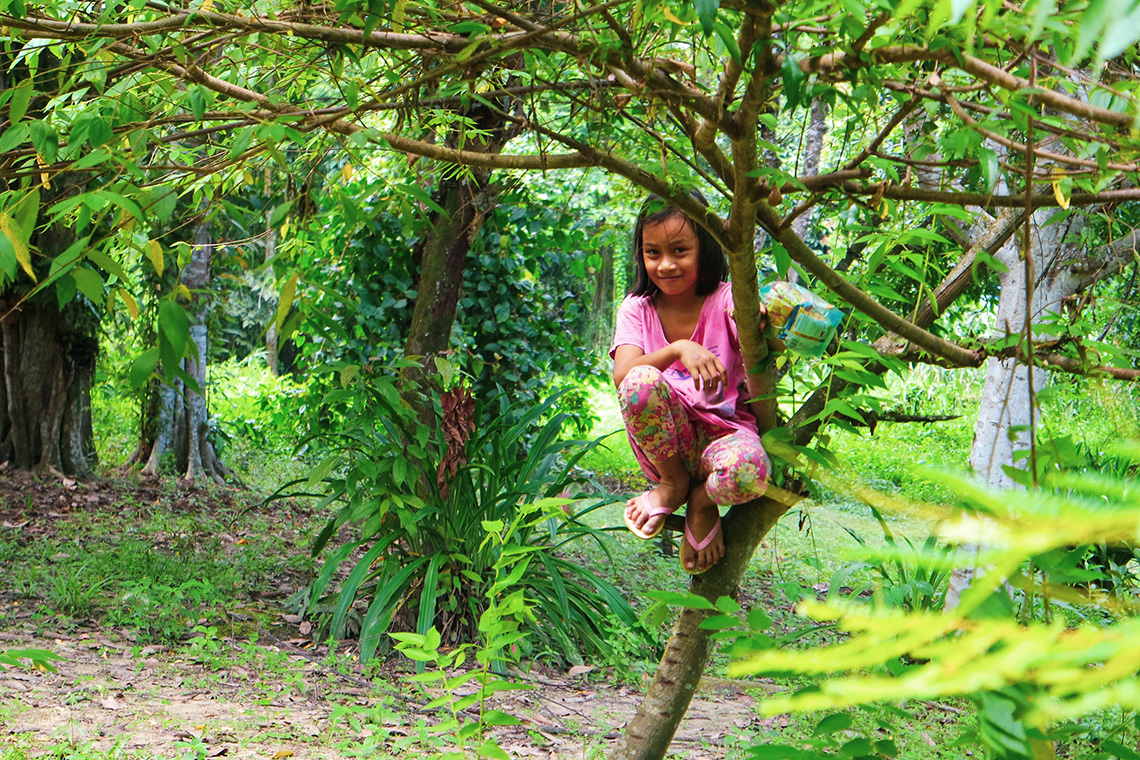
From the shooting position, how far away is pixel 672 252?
2.17 metres

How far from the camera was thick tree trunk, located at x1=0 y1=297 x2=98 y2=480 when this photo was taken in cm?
622

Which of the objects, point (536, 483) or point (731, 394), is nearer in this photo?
point (731, 394)

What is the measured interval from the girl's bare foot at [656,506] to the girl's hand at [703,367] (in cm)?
27

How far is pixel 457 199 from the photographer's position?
4.39 metres

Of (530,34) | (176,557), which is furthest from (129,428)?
(530,34)

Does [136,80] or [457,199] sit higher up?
[457,199]

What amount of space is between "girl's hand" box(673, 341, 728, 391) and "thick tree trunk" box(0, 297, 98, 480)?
5.77m

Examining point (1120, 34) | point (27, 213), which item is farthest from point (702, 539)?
point (1120, 34)

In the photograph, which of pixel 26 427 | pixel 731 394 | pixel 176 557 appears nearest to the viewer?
pixel 731 394

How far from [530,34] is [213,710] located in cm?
251

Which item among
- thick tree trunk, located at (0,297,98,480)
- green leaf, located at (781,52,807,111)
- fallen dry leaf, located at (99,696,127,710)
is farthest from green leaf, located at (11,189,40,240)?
thick tree trunk, located at (0,297,98,480)

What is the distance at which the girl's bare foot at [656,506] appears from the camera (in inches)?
82.3

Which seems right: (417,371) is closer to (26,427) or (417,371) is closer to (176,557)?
(176,557)

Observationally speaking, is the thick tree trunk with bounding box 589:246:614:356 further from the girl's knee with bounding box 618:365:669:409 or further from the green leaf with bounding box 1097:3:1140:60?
the green leaf with bounding box 1097:3:1140:60
